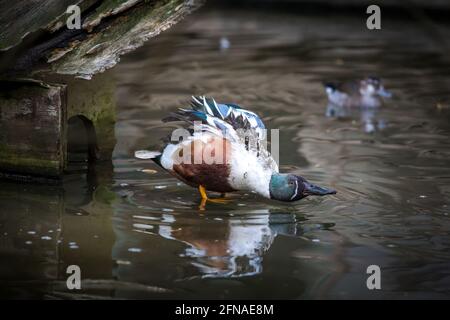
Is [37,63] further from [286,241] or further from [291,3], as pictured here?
[291,3]

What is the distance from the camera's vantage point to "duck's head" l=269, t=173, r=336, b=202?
17.5ft

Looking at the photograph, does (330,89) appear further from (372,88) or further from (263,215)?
(263,215)

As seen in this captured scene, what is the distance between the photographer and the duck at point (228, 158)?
535 cm

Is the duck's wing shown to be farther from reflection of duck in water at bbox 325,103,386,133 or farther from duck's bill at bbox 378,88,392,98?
duck's bill at bbox 378,88,392,98

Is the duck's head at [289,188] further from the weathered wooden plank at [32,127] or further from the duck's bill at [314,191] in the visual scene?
the weathered wooden plank at [32,127]

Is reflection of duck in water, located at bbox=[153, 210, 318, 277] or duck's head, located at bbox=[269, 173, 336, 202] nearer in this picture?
reflection of duck in water, located at bbox=[153, 210, 318, 277]

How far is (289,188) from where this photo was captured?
5.34m

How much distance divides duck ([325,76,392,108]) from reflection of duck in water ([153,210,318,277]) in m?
3.37

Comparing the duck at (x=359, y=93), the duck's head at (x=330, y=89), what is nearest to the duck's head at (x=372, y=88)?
the duck at (x=359, y=93)

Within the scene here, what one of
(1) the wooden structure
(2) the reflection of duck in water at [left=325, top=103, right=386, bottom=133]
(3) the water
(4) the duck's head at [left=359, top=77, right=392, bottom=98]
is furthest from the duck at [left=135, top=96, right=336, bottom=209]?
(4) the duck's head at [left=359, top=77, right=392, bottom=98]

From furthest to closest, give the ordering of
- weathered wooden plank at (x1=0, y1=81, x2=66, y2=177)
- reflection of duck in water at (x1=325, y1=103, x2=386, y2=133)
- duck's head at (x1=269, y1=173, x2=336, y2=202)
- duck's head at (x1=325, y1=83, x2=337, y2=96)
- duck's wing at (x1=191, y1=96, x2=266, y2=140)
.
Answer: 1. duck's head at (x1=325, y1=83, x2=337, y2=96)
2. reflection of duck in water at (x1=325, y1=103, x2=386, y2=133)
3. weathered wooden plank at (x1=0, y1=81, x2=66, y2=177)
4. duck's wing at (x1=191, y1=96, x2=266, y2=140)
5. duck's head at (x1=269, y1=173, x2=336, y2=202)

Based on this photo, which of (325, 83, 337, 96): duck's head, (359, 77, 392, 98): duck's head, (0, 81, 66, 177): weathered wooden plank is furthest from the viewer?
(325, 83, 337, 96): duck's head
